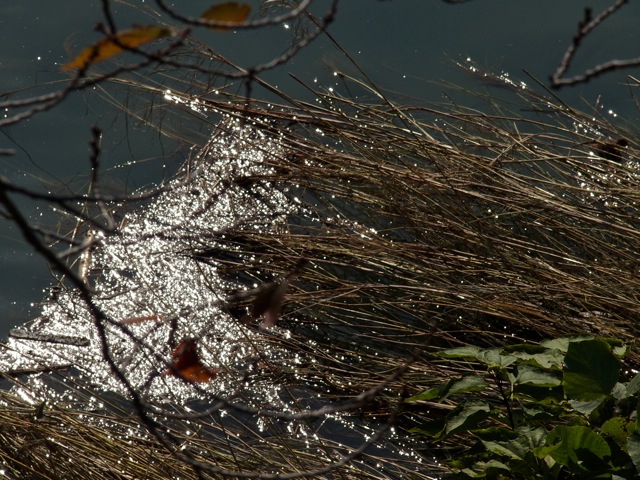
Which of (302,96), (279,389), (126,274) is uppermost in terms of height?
(302,96)

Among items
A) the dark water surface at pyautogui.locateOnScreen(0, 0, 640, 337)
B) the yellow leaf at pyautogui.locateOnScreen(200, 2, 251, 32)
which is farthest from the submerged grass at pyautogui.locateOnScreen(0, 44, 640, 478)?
the yellow leaf at pyautogui.locateOnScreen(200, 2, 251, 32)

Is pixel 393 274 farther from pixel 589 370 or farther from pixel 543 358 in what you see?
pixel 589 370

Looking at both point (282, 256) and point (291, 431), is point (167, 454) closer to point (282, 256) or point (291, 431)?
point (291, 431)

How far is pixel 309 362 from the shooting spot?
8.02 feet

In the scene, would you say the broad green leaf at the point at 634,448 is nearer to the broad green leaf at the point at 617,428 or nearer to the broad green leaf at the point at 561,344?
the broad green leaf at the point at 617,428

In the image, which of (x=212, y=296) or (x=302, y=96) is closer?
(x=212, y=296)

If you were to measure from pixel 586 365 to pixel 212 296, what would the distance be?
4.59 feet

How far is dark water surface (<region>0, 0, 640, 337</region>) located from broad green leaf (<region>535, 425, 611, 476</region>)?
2156mm

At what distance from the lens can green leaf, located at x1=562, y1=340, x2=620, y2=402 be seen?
1.67m

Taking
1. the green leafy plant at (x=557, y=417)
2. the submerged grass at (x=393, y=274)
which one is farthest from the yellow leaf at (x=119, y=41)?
the submerged grass at (x=393, y=274)

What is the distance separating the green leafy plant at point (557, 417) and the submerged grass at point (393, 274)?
28 centimetres

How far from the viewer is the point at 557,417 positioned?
1821mm

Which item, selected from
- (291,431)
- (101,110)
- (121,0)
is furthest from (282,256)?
(121,0)

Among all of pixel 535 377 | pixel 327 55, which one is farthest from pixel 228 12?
pixel 327 55
